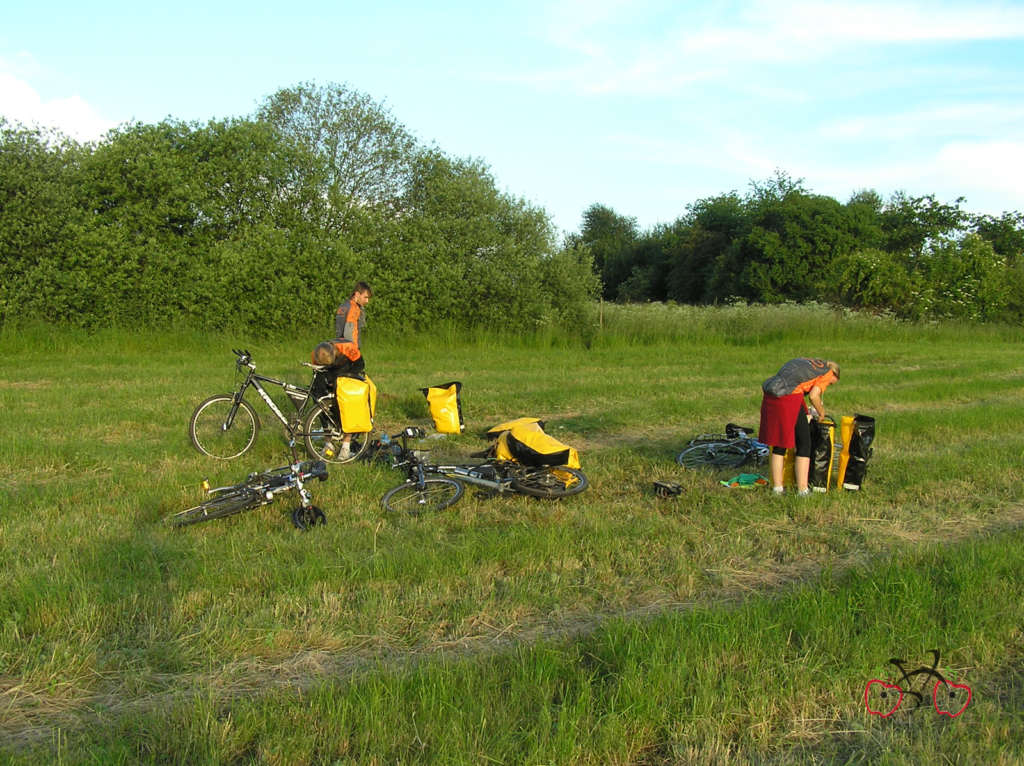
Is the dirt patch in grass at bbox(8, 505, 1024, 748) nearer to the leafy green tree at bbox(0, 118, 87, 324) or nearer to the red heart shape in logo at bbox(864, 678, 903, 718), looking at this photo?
the red heart shape in logo at bbox(864, 678, 903, 718)

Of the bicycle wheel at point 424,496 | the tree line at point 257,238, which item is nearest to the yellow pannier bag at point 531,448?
the bicycle wheel at point 424,496

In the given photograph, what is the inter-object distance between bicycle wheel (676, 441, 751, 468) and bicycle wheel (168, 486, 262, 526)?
4415 millimetres

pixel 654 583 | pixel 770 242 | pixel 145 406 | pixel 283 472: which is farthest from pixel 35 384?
pixel 770 242

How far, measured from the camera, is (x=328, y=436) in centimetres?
838

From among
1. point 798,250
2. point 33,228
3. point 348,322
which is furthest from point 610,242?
point 348,322

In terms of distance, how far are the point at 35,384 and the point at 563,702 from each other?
13.3 metres

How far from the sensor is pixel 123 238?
19016 mm

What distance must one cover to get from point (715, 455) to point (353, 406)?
391cm

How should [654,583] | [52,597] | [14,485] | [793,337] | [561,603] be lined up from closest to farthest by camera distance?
[52,597]
[561,603]
[654,583]
[14,485]
[793,337]

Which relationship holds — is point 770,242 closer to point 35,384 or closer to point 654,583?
point 35,384

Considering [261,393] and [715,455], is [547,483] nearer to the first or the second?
[715,455]

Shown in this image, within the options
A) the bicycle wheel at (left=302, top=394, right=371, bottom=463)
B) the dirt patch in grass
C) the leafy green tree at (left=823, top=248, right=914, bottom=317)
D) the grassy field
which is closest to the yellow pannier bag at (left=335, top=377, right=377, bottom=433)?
the bicycle wheel at (left=302, top=394, right=371, bottom=463)

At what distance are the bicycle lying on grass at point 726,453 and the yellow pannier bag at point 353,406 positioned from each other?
3.35m

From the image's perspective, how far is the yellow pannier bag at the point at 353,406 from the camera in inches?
314
